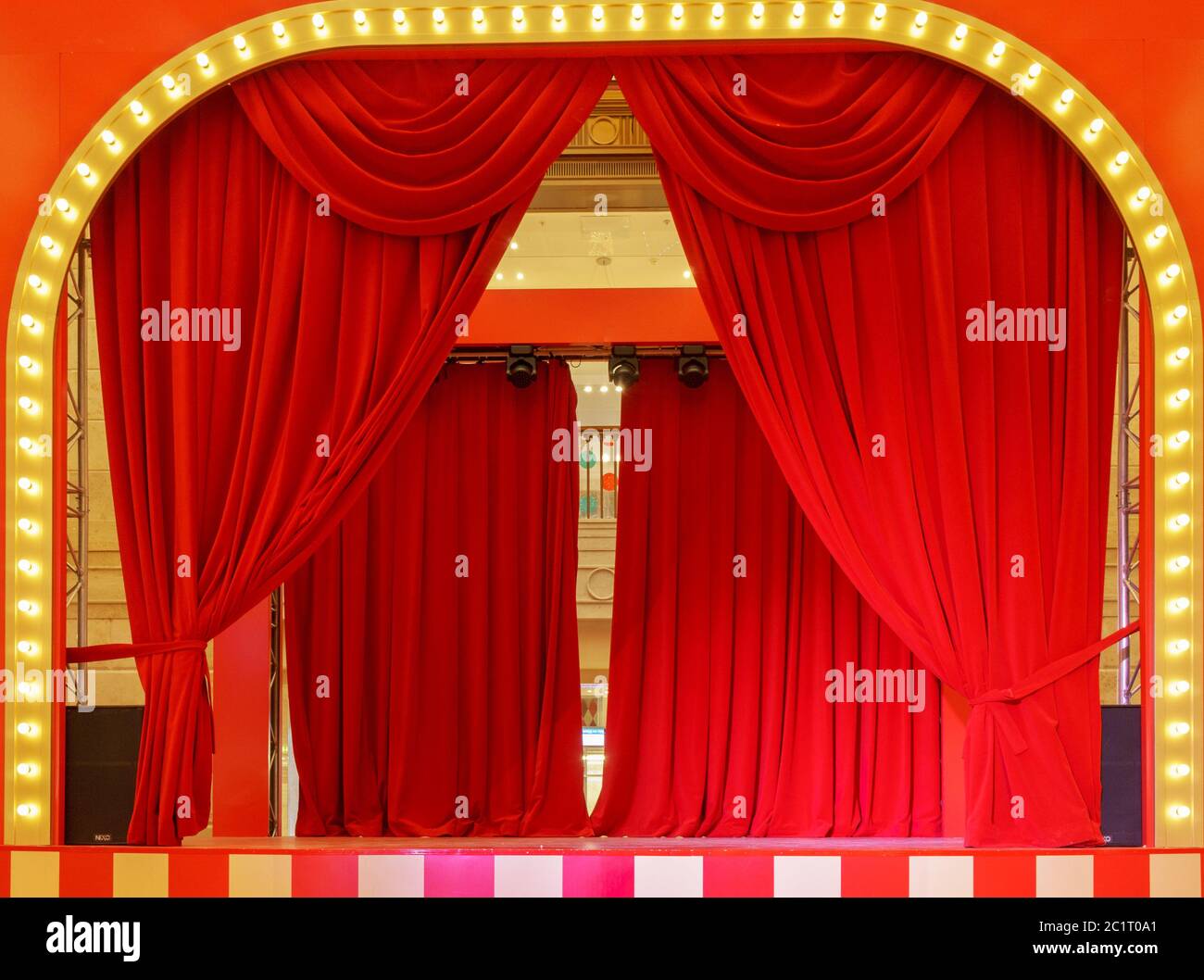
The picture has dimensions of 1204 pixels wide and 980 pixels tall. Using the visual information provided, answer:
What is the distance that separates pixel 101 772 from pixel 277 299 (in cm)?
151

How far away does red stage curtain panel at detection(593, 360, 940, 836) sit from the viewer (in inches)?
201

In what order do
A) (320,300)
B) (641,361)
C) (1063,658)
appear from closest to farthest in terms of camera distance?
(1063,658) → (320,300) → (641,361)

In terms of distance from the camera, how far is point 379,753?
5.12 m

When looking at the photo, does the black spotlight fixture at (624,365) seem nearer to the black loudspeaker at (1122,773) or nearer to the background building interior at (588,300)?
the background building interior at (588,300)

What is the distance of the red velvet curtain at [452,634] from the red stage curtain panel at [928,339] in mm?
2274

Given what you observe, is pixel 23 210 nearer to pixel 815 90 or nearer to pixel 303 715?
pixel 815 90

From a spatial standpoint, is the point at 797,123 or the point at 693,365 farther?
the point at 693,365

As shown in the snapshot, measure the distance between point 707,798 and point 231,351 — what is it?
3.00 meters

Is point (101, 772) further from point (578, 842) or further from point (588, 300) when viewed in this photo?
point (588, 300)

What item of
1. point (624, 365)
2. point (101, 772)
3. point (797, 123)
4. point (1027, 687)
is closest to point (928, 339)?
point (797, 123)

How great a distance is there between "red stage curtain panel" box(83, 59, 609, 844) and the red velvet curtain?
6.31 feet

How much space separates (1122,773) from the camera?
3371 millimetres
